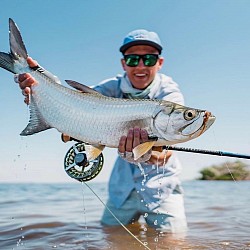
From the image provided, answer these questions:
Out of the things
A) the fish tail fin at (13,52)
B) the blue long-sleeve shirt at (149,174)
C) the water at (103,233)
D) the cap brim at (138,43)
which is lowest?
the water at (103,233)

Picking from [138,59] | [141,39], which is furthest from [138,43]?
[138,59]

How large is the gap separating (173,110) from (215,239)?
6.71ft

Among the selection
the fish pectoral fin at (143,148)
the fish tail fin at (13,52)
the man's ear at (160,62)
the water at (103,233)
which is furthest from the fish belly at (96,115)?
the man's ear at (160,62)

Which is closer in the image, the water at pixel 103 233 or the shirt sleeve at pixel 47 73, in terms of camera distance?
the shirt sleeve at pixel 47 73

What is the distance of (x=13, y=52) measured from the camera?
3094 mm

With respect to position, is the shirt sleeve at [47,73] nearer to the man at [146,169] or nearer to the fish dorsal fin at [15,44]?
the fish dorsal fin at [15,44]

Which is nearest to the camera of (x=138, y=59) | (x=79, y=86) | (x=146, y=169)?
(x=79, y=86)

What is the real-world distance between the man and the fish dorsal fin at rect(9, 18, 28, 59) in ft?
4.72

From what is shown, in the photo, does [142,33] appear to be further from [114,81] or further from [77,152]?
[77,152]

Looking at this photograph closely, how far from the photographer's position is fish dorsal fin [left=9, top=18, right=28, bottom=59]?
121 inches

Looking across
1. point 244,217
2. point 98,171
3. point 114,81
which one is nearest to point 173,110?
point 98,171

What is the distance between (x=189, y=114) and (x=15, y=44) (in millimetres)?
1443

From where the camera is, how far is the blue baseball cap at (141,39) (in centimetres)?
433

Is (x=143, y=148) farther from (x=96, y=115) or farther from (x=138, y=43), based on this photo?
(x=138, y=43)
